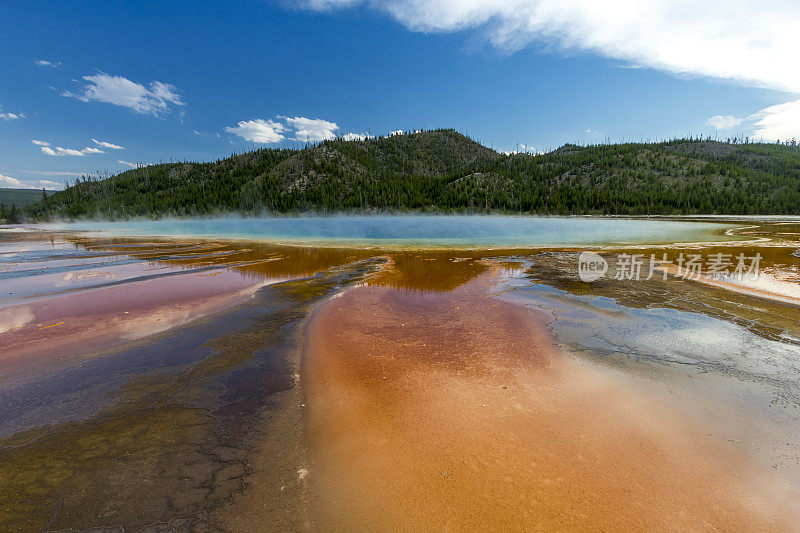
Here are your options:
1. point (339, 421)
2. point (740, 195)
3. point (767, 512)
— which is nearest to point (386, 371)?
point (339, 421)

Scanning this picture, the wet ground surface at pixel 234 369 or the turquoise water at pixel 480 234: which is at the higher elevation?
the turquoise water at pixel 480 234

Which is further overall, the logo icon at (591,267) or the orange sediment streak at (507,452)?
the logo icon at (591,267)

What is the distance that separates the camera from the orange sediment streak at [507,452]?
3889 mm

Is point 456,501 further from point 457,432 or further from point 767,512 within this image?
point 767,512

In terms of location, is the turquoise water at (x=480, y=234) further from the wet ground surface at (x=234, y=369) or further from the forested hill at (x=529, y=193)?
the forested hill at (x=529, y=193)

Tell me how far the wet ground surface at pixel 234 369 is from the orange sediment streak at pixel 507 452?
0.97 feet

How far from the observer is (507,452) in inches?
194

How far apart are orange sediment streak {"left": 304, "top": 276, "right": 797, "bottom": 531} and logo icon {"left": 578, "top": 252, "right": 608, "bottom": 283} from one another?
10610 millimetres

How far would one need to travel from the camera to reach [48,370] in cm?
725

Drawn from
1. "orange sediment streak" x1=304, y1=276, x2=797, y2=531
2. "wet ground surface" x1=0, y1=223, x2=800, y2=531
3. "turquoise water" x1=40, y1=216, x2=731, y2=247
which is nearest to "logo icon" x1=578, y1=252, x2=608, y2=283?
"wet ground surface" x1=0, y1=223, x2=800, y2=531

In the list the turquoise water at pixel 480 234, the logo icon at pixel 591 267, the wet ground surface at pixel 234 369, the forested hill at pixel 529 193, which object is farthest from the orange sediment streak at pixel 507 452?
the forested hill at pixel 529 193

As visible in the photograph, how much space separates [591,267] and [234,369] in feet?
64.5

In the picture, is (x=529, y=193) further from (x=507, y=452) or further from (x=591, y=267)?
(x=507, y=452)

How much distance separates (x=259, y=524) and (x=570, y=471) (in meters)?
3.87
